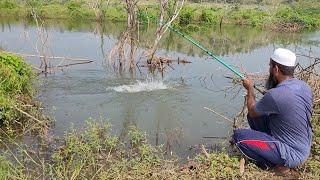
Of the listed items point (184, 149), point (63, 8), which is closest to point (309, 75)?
point (184, 149)

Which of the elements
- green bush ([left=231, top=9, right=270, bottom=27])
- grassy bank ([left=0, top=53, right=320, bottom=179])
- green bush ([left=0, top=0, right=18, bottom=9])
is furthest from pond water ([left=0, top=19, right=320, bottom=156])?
green bush ([left=231, top=9, right=270, bottom=27])

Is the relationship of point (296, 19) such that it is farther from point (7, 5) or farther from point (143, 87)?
point (143, 87)

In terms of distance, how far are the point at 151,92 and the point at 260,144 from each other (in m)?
4.91

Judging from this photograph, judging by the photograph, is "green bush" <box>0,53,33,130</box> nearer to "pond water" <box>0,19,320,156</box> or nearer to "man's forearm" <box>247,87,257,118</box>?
"pond water" <box>0,19,320,156</box>

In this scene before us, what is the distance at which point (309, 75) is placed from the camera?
682 cm

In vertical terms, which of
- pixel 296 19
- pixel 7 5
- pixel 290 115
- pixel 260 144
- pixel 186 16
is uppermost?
pixel 290 115

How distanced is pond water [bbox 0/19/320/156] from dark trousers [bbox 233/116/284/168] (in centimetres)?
126

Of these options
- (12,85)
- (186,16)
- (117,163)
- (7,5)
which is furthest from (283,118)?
(7,5)

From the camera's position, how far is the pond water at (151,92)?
7.02 m

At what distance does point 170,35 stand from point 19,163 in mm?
15557

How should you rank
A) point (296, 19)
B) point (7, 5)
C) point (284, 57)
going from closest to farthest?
point (284, 57)
point (7, 5)
point (296, 19)

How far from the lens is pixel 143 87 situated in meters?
9.75

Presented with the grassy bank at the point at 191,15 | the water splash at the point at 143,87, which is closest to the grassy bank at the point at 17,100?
the water splash at the point at 143,87

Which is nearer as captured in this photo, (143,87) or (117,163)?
(117,163)
